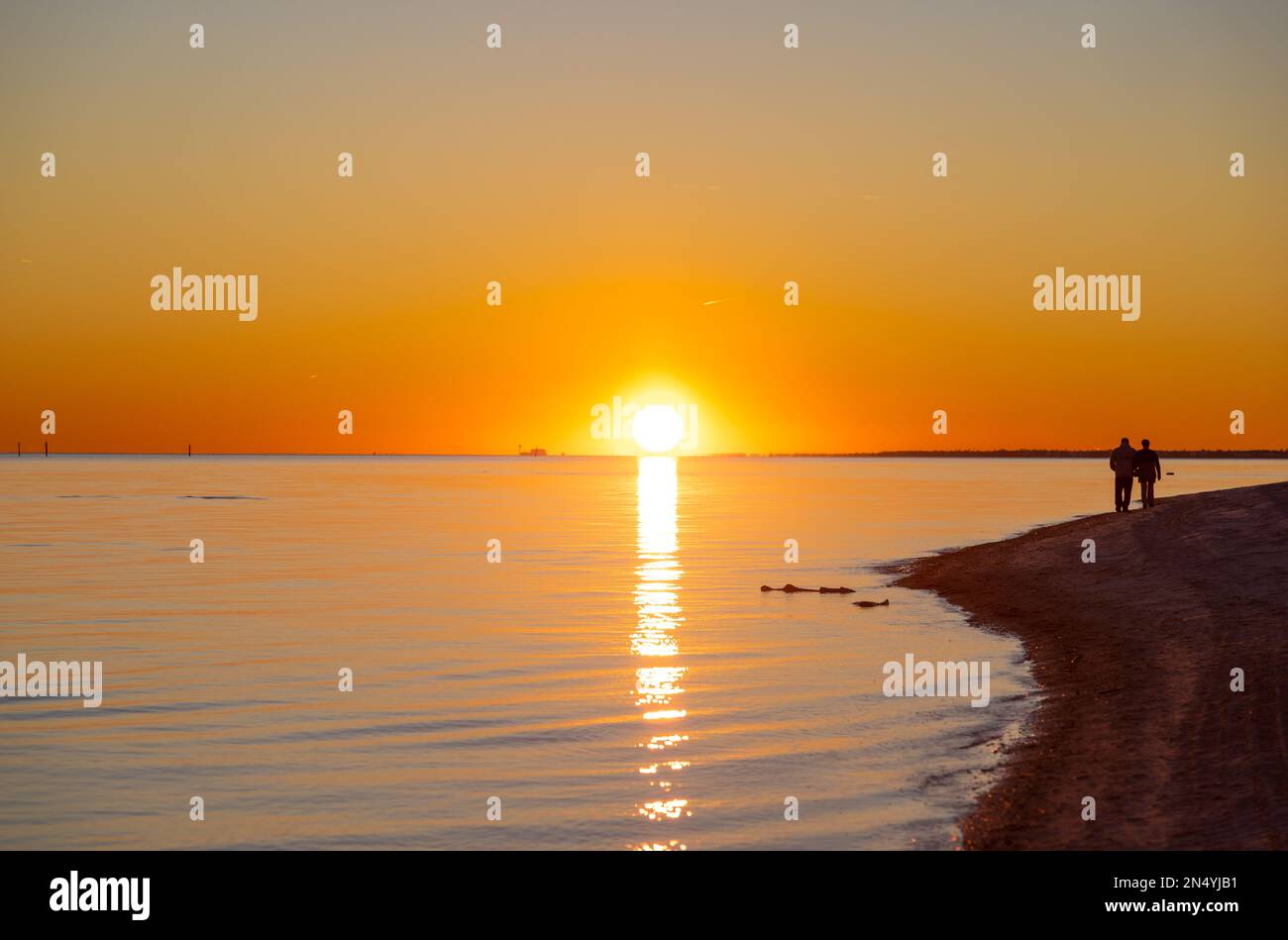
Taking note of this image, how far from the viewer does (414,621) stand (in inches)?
1131

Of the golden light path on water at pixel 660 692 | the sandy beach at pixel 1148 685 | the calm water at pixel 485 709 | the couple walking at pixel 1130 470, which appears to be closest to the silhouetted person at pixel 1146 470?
the couple walking at pixel 1130 470

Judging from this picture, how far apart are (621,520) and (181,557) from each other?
1385 inches

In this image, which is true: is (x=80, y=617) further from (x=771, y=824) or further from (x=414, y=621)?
(x=771, y=824)

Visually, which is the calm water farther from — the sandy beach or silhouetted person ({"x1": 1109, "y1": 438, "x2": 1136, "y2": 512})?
silhouetted person ({"x1": 1109, "y1": 438, "x2": 1136, "y2": 512})

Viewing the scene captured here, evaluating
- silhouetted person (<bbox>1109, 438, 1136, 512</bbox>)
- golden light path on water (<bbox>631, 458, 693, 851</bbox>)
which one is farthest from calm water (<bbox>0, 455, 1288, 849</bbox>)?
silhouetted person (<bbox>1109, 438, 1136, 512</bbox>)

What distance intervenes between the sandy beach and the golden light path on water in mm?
3474

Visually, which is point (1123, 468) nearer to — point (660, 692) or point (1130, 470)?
point (1130, 470)

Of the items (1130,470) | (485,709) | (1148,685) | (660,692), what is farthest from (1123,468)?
(485,709)

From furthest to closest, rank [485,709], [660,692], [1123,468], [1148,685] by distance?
[1123,468] < [660,692] < [485,709] < [1148,685]

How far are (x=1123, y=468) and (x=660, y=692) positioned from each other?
110ft

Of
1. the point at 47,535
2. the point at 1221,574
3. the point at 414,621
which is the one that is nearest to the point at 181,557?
the point at 47,535

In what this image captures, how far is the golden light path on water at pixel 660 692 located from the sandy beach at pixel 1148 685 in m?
3.47

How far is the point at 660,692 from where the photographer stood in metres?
19.8
